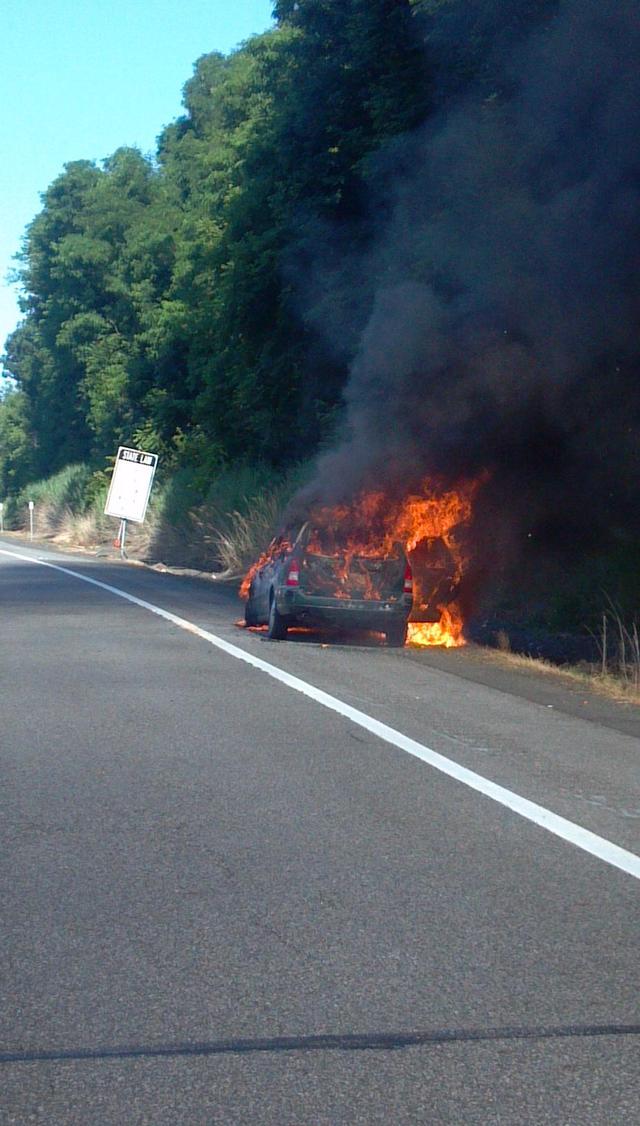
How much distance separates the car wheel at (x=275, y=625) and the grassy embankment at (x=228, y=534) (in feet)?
8.13

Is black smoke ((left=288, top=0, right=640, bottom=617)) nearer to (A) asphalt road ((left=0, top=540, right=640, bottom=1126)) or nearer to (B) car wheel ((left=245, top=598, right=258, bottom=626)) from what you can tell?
(B) car wheel ((left=245, top=598, right=258, bottom=626))

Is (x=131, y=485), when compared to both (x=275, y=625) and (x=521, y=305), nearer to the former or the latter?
(x=521, y=305)

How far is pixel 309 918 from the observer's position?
18.2ft

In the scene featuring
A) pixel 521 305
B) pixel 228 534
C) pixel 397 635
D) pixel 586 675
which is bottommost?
pixel 586 675

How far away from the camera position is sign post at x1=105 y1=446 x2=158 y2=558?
44.1 meters

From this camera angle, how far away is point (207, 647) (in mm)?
15391

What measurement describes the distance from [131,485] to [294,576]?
28.8 metres

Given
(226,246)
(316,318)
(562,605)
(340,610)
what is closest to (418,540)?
(340,610)

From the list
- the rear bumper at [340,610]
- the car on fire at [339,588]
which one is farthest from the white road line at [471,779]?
the car on fire at [339,588]

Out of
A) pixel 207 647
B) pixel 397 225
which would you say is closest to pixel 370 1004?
pixel 207 647

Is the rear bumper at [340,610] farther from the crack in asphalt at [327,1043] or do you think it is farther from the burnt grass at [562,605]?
the crack in asphalt at [327,1043]

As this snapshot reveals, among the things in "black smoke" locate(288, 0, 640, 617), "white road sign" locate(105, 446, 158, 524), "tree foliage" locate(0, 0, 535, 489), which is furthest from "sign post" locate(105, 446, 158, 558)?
"black smoke" locate(288, 0, 640, 617)

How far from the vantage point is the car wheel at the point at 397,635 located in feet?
53.6

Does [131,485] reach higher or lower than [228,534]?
higher
